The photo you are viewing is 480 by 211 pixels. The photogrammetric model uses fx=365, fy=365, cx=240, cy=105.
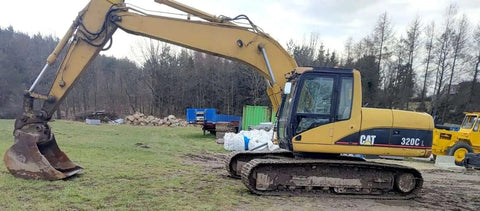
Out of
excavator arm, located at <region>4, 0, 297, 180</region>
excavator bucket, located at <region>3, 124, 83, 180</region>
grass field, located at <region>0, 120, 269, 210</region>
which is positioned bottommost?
grass field, located at <region>0, 120, 269, 210</region>

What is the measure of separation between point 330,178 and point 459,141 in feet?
38.0

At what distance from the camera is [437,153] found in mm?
15633

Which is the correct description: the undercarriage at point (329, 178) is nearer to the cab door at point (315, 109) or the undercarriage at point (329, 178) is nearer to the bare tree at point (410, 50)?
the cab door at point (315, 109)

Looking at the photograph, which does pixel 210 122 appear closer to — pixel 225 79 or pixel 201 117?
pixel 201 117

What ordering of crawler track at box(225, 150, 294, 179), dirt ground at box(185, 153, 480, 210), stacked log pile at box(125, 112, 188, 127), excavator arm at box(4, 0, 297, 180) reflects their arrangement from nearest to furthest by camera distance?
1. dirt ground at box(185, 153, 480, 210)
2. excavator arm at box(4, 0, 297, 180)
3. crawler track at box(225, 150, 294, 179)
4. stacked log pile at box(125, 112, 188, 127)

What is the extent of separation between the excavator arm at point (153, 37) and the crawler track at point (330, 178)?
1.44 m

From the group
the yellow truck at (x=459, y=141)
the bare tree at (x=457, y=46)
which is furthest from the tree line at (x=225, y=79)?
the yellow truck at (x=459, y=141)

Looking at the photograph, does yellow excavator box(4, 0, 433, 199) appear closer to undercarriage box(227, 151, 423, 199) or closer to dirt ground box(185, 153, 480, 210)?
undercarriage box(227, 151, 423, 199)

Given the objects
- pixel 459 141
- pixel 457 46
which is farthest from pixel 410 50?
pixel 459 141

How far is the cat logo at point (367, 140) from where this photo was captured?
6.60 meters

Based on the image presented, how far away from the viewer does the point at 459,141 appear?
15438 mm

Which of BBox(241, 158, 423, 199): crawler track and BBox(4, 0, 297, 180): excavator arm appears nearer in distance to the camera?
BBox(241, 158, 423, 199): crawler track

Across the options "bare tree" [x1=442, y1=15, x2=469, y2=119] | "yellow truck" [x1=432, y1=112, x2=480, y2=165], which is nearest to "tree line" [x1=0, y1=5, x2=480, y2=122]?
"bare tree" [x1=442, y1=15, x2=469, y2=119]

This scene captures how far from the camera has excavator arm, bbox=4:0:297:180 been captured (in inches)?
287
